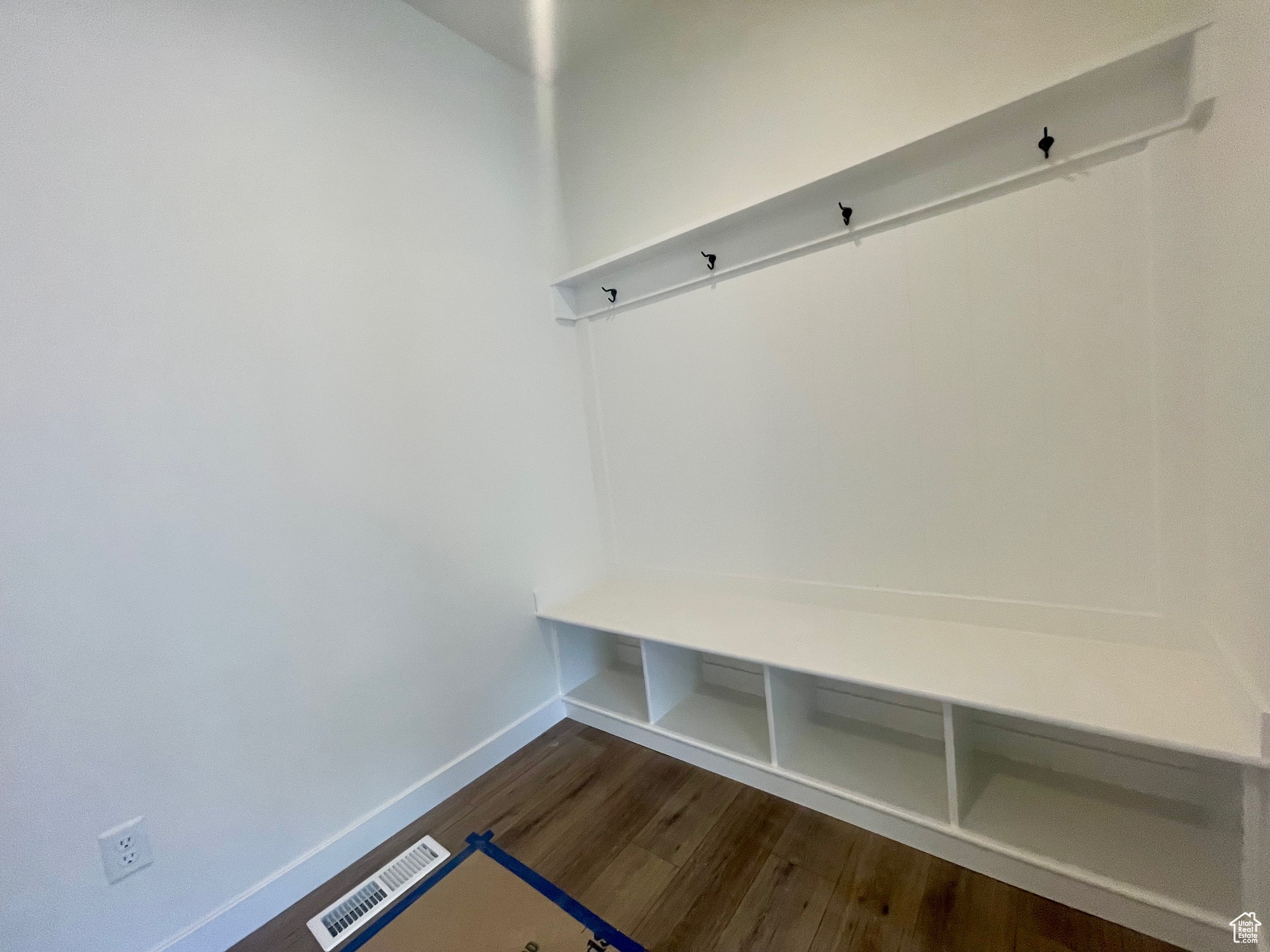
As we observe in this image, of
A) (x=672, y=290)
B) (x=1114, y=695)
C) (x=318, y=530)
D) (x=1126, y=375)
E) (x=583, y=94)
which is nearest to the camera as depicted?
(x=1114, y=695)

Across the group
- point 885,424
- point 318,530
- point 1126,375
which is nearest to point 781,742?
point 885,424

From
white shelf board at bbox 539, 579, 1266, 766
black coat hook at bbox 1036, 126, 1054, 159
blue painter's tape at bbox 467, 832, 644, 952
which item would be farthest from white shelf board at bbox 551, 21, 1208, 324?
blue painter's tape at bbox 467, 832, 644, 952

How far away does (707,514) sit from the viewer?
2.17 metres

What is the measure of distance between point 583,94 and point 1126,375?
2.13m

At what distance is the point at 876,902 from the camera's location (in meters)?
1.34

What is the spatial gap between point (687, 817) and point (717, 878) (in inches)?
9.5

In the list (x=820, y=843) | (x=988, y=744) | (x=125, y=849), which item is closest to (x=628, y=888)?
(x=820, y=843)

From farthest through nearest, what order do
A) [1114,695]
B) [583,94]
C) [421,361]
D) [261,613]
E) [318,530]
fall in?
[583,94]
[421,361]
[318,530]
[261,613]
[1114,695]

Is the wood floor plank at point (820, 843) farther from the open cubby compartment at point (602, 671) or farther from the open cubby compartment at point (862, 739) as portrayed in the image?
the open cubby compartment at point (602, 671)

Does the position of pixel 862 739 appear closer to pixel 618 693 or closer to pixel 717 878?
pixel 717 878

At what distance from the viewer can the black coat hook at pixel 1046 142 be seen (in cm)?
132

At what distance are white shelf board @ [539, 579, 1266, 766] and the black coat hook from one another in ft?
3.98

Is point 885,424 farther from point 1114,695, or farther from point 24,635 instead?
point 24,635

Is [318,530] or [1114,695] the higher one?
[318,530]
